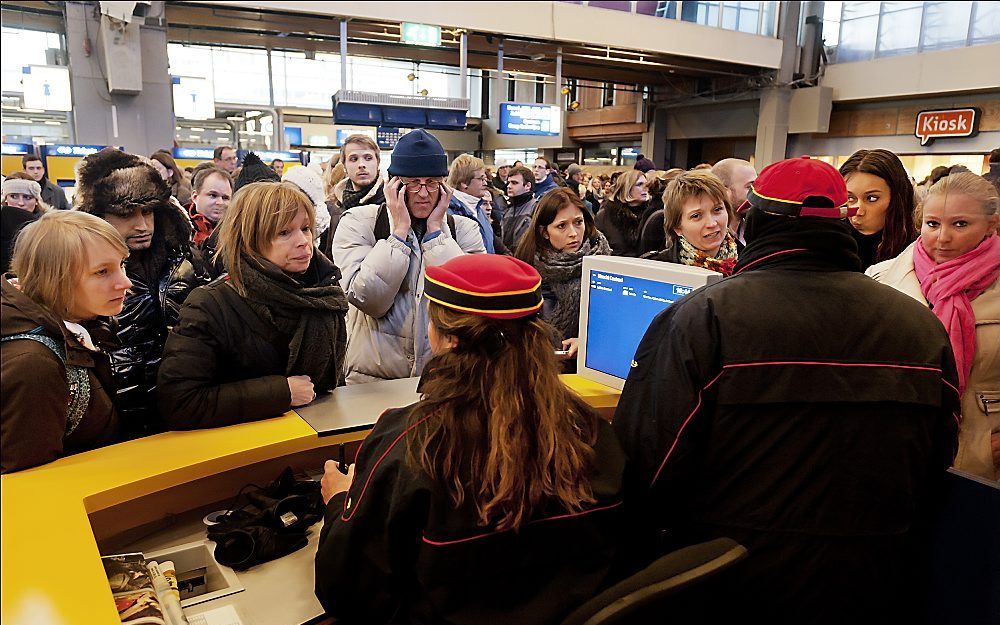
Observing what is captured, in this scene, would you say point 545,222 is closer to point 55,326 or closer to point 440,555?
point 440,555

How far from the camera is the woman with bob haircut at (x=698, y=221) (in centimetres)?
271

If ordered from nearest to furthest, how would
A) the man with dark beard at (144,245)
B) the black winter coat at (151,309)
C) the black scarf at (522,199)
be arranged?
1. the black winter coat at (151,309)
2. the man with dark beard at (144,245)
3. the black scarf at (522,199)

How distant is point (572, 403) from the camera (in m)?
1.37

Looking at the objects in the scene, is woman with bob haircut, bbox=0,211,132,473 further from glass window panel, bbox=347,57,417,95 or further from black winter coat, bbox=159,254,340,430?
glass window panel, bbox=347,57,417,95

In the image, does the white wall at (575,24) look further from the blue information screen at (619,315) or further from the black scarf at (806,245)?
the black scarf at (806,245)

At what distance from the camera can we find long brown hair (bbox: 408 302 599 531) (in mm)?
1199

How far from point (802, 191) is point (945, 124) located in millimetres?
11331

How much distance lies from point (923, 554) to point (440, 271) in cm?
132

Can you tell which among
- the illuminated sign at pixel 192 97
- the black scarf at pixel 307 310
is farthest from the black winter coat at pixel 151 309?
the illuminated sign at pixel 192 97

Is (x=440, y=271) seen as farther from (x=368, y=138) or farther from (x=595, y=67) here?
(x=595, y=67)

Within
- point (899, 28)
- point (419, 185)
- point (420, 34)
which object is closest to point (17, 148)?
point (420, 34)

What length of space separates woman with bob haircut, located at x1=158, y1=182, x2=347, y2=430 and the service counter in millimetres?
74

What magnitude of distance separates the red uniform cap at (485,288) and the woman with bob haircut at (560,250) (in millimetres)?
1615

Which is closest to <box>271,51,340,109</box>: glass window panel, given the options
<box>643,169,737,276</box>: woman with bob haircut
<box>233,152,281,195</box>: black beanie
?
<box>233,152,281,195</box>: black beanie
